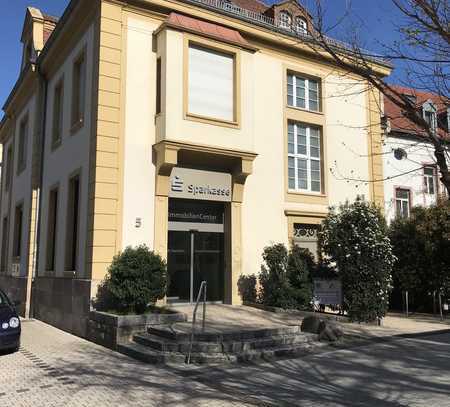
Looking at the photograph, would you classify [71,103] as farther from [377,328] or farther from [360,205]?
[377,328]

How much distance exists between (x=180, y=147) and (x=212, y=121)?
146 cm

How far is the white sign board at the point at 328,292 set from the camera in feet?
48.9

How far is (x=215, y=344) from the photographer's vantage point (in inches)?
402

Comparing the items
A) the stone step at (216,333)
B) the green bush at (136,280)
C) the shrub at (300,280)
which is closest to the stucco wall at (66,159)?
the green bush at (136,280)

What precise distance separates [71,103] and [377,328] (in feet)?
38.7

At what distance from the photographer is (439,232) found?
691 inches

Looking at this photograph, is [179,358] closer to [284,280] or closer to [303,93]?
[284,280]

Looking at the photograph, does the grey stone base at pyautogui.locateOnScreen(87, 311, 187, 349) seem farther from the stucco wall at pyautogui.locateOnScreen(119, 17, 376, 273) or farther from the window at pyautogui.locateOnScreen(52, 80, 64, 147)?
the window at pyautogui.locateOnScreen(52, 80, 64, 147)

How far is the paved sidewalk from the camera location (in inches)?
288

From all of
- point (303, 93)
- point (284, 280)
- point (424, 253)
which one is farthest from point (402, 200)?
point (284, 280)

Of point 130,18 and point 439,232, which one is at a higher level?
point 130,18

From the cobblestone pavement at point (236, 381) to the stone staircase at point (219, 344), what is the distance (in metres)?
0.39

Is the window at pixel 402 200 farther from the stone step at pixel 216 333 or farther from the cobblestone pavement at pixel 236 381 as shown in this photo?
the stone step at pixel 216 333

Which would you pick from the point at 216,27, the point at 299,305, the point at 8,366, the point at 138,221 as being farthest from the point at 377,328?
the point at 216,27
